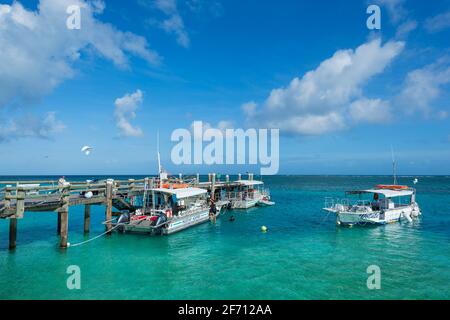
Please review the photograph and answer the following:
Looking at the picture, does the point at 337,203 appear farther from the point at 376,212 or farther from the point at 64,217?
the point at 64,217

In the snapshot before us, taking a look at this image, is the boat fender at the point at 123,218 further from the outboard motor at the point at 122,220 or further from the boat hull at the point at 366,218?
the boat hull at the point at 366,218

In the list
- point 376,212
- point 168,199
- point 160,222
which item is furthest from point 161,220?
point 376,212

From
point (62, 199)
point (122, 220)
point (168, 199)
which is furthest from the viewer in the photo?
point (168, 199)

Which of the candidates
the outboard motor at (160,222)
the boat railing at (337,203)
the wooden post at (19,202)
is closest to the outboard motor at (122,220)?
the outboard motor at (160,222)

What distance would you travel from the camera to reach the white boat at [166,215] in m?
26.9

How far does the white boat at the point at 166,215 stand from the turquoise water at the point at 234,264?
99 centimetres

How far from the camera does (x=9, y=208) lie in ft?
63.6

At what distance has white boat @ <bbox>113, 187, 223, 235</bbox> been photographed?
26906 mm

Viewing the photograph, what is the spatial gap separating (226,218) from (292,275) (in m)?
22.2

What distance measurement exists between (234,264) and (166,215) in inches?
425

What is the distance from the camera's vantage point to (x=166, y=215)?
1107 inches
